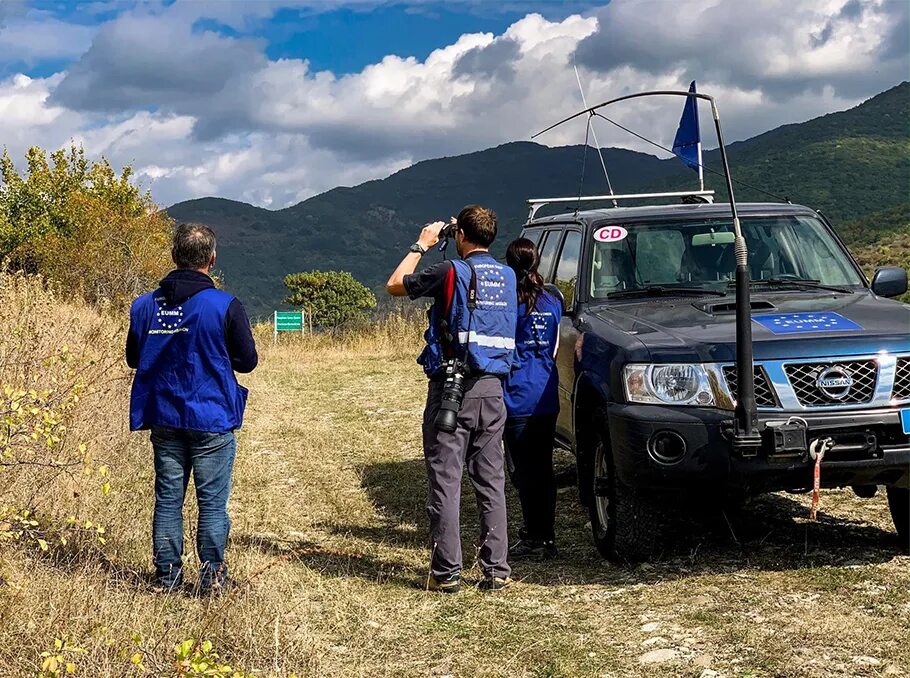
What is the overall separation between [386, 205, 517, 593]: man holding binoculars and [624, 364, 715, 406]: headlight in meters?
0.69

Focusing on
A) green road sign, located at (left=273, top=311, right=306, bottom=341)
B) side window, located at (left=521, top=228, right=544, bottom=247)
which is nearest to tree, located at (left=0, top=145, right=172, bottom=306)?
green road sign, located at (left=273, top=311, right=306, bottom=341)

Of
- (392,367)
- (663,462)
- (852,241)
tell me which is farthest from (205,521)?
(852,241)

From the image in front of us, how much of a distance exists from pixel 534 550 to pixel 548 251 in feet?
8.21

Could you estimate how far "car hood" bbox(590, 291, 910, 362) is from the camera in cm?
511

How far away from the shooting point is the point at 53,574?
522 centimetres

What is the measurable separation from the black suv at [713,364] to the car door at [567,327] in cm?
2

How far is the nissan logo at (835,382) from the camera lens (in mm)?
5066

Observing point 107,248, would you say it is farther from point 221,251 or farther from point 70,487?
point 221,251

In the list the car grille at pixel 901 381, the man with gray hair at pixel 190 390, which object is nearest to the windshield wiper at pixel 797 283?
the car grille at pixel 901 381

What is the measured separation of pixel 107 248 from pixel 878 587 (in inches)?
1072

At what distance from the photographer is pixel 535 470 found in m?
6.26

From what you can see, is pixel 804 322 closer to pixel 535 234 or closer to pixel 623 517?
pixel 623 517

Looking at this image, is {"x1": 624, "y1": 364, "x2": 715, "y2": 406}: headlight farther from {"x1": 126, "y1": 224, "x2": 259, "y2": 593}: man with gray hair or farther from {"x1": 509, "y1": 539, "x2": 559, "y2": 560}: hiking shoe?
{"x1": 126, "y1": 224, "x2": 259, "y2": 593}: man with gray hair

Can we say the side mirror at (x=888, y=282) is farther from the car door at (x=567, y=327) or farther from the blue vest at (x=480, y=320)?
the blue vest at (x=480, y=320)
